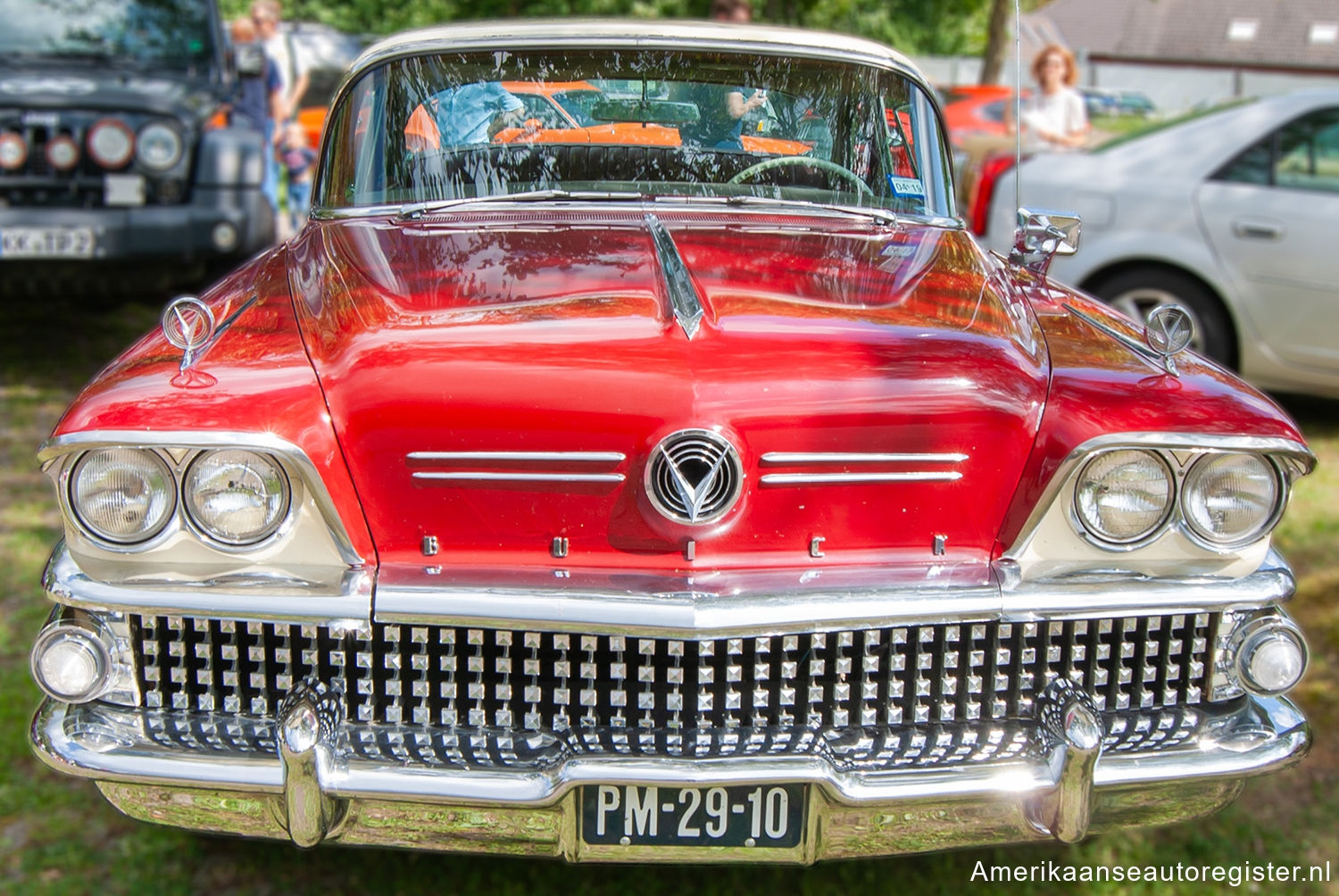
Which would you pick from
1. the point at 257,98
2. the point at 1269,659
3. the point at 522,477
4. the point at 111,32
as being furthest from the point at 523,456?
the point at 257,98

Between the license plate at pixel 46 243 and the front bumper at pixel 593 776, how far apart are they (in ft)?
13.6

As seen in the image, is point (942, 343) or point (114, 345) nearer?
point (942, 343)

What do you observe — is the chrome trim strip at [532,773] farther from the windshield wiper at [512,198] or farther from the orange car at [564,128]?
the orange car at [564,128]

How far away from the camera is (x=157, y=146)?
19.5 ft

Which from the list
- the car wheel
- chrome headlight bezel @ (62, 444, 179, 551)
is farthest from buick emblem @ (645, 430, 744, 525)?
the car wheel

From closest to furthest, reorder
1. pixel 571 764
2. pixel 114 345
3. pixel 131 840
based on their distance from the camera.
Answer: pixel 571 764, pixel 131 840, pixel 114 345

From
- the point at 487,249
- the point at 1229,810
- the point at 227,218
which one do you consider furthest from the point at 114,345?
the point at 1229,810

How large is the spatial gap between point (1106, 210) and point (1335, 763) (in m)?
3.13

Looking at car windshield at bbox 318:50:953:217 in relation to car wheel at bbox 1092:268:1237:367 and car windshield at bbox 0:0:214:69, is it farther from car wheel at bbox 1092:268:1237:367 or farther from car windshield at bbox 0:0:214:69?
car windshield at bbox 0:0:214:69

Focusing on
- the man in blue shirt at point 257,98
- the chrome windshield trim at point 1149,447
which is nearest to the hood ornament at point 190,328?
the chrome windshield trim at point 1149,447

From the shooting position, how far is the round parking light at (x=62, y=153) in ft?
19.1

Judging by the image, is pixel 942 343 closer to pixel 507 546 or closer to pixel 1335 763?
pixel 507 546

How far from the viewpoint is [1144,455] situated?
7.14 feet

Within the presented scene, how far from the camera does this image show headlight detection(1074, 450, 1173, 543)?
7.16 feet
